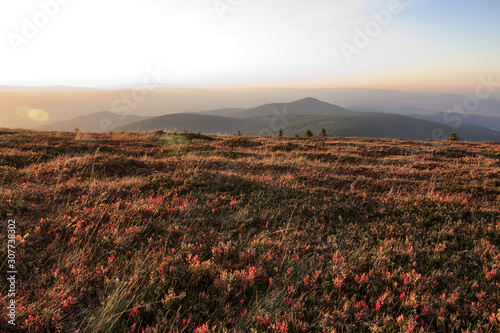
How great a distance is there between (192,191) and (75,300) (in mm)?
4453

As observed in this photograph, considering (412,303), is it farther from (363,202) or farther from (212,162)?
(212,162)

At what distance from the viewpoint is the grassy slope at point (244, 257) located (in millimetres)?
3209

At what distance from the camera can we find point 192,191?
7551 millimetres

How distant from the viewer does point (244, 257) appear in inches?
177

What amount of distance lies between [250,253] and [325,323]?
6.01ft

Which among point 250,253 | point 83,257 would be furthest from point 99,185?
point 250,253

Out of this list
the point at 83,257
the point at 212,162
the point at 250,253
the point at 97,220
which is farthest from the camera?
the point at 212,162

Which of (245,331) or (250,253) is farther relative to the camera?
(250,253)

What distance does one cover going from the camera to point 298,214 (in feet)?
21.6

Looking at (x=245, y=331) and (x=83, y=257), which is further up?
(x=83, y=257)

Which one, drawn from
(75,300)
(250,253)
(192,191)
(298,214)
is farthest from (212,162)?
(75,300)

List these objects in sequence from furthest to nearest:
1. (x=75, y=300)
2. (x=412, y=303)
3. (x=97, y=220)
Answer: (x=97, y=220) → (x=412, y=303) → (x=75, y=300)

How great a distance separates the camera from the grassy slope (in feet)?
10.5

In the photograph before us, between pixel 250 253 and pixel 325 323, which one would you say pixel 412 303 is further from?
pixel 250 253
